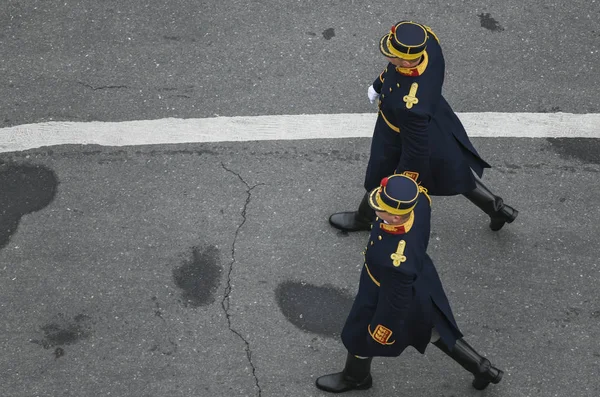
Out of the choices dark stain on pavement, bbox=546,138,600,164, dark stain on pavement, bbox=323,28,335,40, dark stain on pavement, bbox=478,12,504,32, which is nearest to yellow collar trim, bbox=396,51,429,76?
dark stain on pavement, bbox=546,138,600,164

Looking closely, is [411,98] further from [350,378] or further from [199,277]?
[199,277]

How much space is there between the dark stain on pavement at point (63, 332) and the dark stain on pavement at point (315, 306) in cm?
134

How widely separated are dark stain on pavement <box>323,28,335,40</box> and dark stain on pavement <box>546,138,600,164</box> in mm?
2076

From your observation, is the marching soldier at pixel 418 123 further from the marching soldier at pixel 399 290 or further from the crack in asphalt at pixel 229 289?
the crack in asphalt at pixel 229 289

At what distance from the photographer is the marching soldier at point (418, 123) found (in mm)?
4898

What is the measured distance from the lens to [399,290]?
4328 mm

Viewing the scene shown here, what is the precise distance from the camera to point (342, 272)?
5805 mm

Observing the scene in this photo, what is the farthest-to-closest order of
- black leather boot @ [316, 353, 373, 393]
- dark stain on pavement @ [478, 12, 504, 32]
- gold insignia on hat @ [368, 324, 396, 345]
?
dark stain on pavement @ [478, 12, 504, 32]
black leather boot @ [316, 353, 373, 393]
gold insignia on hat @ [368, 324, 396, 345]

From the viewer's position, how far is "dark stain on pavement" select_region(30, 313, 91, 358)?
213 inches

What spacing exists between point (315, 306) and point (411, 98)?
1.65 m

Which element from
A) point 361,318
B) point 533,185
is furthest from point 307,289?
point 533,185

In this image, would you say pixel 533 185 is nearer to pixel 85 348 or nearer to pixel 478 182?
pixel 478 182

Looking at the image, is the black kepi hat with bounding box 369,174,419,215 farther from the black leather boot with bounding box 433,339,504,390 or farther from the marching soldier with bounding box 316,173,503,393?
the black leather boot with bounding box 433,339,504,390

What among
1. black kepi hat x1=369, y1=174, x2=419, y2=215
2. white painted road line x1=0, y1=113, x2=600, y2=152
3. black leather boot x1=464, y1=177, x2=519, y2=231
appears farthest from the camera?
white painted road line x1=0, y1=113, x2=600, y2=152
